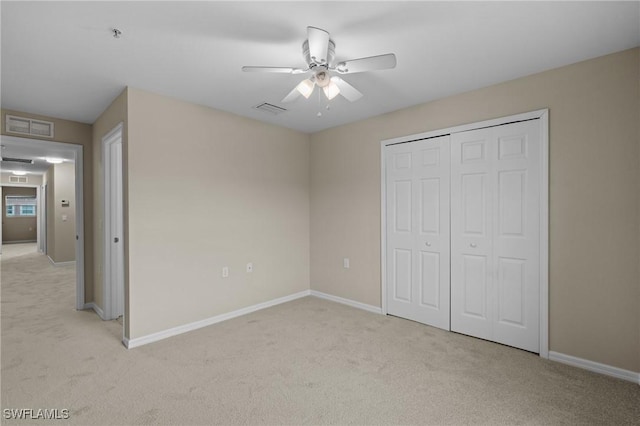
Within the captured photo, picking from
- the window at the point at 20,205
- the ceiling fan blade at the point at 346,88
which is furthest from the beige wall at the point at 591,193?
the window at the point at 20,205

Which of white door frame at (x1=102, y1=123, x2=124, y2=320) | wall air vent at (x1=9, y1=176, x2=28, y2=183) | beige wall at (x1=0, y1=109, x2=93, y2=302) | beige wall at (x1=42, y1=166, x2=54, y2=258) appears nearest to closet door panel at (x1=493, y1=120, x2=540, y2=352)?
white door frame at (x1=102, y1=123, x2=124, y2=320)

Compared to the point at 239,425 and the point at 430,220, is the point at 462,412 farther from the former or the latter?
the point at 430,220

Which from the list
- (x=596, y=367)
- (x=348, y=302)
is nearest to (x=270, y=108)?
(x=348, y=302)

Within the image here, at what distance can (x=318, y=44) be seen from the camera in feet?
6.23

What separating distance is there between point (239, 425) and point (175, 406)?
498 millimetres

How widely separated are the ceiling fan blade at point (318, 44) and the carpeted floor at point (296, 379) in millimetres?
2276

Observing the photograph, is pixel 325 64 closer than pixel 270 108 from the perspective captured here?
Yes

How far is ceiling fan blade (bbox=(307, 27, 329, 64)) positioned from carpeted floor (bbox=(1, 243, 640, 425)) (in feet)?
7.47

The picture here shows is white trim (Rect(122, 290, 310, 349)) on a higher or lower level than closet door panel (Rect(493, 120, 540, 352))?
lower

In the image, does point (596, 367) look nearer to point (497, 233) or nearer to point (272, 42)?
point (497, 233)

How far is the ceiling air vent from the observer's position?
3518mm

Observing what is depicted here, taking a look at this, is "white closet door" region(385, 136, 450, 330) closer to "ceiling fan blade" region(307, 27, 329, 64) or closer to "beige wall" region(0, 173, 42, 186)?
"ceiling fan blade" region(307, 27, 329, 64)

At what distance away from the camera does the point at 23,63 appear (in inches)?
96.5

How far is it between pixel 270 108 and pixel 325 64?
5.41ft
